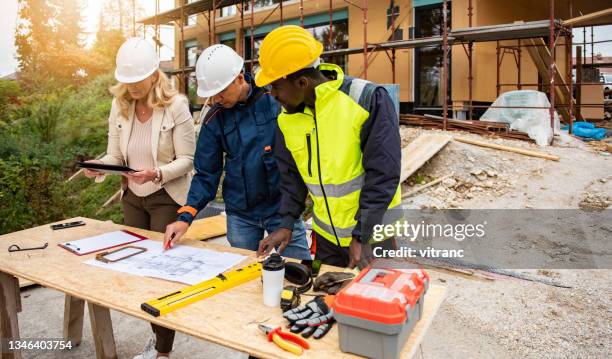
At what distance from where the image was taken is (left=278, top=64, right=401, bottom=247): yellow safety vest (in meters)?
2.16

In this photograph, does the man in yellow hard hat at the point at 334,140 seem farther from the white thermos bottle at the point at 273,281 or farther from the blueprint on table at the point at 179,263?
the white thermos bottle at the point at 273,281

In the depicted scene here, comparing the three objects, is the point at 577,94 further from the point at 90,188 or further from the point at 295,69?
the point at 295,69

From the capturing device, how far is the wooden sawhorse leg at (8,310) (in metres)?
2.80

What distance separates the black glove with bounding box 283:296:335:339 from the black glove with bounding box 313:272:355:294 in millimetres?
133

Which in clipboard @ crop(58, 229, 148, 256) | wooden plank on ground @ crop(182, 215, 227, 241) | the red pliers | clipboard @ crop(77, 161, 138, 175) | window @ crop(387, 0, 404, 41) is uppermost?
window @ crop(387, 0, 404, 41)

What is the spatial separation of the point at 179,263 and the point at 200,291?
1.53 ft

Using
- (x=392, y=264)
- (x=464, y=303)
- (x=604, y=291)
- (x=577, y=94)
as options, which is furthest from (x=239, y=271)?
(x=577, y=94)

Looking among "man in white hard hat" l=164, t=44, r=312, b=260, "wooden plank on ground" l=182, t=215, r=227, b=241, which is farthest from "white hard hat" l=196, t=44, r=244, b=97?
"wooden plank on ground" l=182, t=215, r=227, b=241

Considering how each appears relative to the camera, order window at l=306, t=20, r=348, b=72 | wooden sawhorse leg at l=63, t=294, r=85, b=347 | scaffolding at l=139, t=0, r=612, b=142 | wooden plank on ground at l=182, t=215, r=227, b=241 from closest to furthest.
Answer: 1. wooden sawhorse leg at l=63, t=294, r=85, b=347
2. wooden plank on ground at l=182, t=215, r=227, b=241
3. scaffolding at l=139, t=0, r=612, b=142
4. window at l=306, t=20, r=348, b=72

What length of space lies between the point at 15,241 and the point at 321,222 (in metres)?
1.97

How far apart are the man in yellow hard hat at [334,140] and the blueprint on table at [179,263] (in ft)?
0.79

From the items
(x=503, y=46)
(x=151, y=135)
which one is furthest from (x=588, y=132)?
(x=151, y=135)

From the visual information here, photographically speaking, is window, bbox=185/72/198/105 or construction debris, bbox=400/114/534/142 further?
window, bbox=185/72/198/105

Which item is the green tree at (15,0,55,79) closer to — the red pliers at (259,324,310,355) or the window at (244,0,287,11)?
the window at (244,0,287,11)
